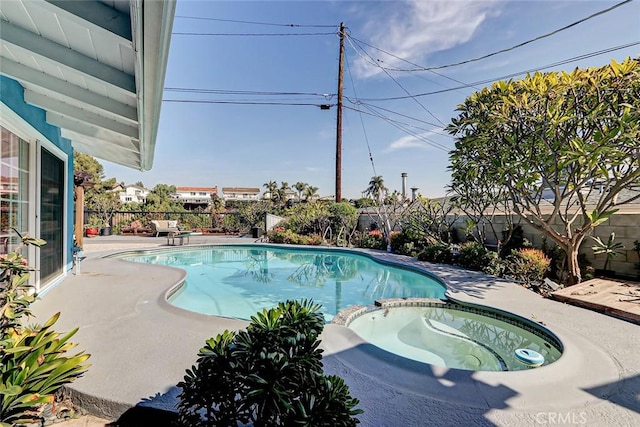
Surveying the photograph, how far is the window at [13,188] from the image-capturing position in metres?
3.72

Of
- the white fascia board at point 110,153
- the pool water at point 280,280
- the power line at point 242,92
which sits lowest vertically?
the pool water at point 280,280

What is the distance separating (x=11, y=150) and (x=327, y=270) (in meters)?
7.89

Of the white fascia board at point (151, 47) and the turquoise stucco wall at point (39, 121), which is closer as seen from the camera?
the white fascia board at point (151, 47)

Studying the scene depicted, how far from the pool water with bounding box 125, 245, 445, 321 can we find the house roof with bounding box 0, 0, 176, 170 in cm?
Answer: 334

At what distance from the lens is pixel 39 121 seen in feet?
14.9

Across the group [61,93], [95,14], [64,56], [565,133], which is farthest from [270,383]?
[565,133]

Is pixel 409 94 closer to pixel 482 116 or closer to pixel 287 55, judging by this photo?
pixel 287 55

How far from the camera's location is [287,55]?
597 inches

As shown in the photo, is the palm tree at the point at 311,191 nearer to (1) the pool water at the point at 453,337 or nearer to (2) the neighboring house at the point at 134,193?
(2) the neighboring house at the point at 134,193

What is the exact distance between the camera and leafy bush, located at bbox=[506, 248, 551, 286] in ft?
21.7

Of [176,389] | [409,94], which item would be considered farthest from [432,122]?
[176,389]

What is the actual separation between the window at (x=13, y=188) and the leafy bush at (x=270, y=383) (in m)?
3.57

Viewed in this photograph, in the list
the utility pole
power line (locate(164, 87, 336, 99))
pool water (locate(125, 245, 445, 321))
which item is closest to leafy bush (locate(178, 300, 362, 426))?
pool water (locate(125, 245, 445, 321))

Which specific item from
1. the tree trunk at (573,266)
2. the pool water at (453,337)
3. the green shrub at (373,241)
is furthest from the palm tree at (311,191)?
the pool water at (453,337)
